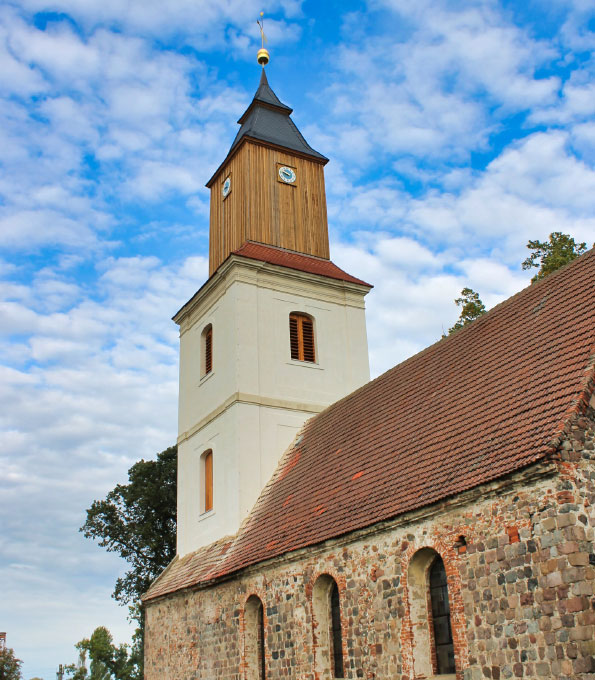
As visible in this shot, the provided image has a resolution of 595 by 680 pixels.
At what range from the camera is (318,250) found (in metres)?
21.8

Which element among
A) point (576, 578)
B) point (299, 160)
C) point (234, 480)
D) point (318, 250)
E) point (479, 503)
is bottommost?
Answer: point (576, 578)

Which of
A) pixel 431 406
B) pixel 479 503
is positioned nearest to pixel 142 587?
pixel 431 406

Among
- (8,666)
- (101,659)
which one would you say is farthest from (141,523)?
(101,659)

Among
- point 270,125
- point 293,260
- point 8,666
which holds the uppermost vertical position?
point 270,125

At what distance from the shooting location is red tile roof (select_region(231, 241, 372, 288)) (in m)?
19.8

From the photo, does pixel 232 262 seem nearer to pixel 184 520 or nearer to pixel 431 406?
pixel 184 520

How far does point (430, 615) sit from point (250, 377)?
28.9 ft

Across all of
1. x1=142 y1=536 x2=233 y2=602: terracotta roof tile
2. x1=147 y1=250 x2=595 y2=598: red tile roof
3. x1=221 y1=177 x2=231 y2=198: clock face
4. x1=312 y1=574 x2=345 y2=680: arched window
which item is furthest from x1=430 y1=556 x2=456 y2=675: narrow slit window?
A: x1=221 y1=177 x2=231 y2=198: clock face

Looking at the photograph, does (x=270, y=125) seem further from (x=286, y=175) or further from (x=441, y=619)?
(x=441, y=619)

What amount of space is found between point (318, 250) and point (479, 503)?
13213 millimetres

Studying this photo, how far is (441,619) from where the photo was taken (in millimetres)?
10305

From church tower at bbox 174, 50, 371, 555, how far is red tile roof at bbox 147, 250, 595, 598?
1436 mm

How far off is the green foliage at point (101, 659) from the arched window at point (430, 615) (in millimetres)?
46826

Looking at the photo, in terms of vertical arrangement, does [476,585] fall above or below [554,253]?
below
